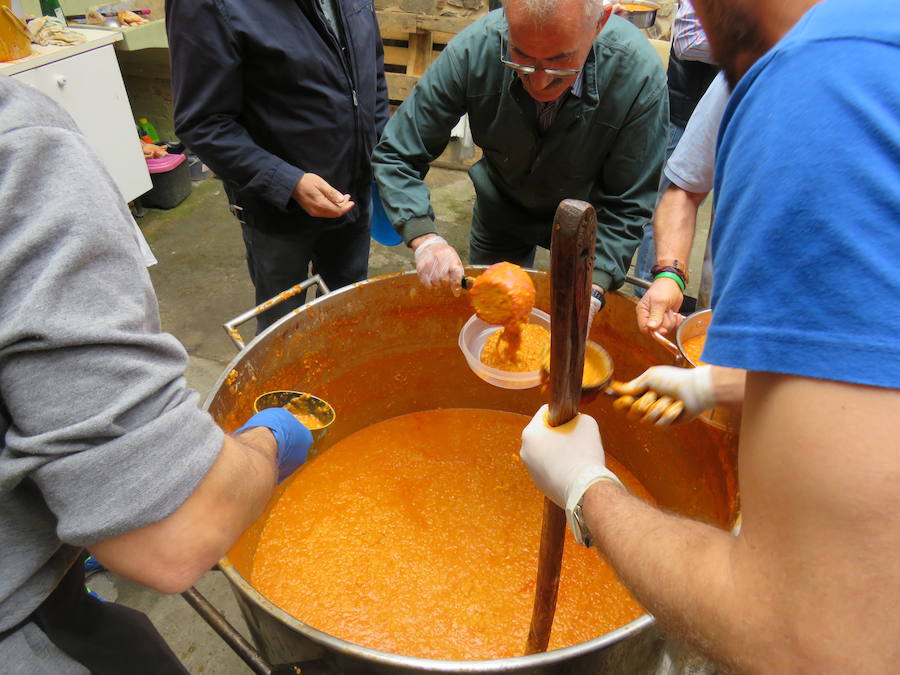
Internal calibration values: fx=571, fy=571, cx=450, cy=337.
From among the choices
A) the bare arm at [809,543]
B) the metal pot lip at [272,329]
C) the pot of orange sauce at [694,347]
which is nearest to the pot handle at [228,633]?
the metal pot lip at [272,329]

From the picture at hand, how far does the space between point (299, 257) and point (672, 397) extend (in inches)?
59.5

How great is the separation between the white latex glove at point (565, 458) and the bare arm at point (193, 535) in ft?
1.75

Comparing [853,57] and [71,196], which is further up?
[853,57]

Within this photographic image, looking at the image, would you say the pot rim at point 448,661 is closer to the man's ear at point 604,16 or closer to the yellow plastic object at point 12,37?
the man's ear at point 604,16

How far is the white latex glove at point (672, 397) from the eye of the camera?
4.01 feet

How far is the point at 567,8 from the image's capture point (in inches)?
58.1

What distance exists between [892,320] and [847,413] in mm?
86

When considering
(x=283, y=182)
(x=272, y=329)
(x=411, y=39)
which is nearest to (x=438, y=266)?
(x=272, y=329)

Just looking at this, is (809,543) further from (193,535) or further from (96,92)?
(96,92)

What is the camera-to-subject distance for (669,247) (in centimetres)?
192

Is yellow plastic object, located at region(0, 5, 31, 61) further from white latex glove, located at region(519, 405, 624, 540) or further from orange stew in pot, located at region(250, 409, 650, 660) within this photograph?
white latex glove, located at region(519, 405, 624, 540)

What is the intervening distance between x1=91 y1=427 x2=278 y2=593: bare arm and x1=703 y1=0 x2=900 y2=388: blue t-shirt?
598 mm

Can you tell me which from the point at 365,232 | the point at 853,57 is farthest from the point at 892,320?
the point at 365,232

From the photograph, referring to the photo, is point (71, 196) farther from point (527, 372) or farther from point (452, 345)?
point (452, 345)
